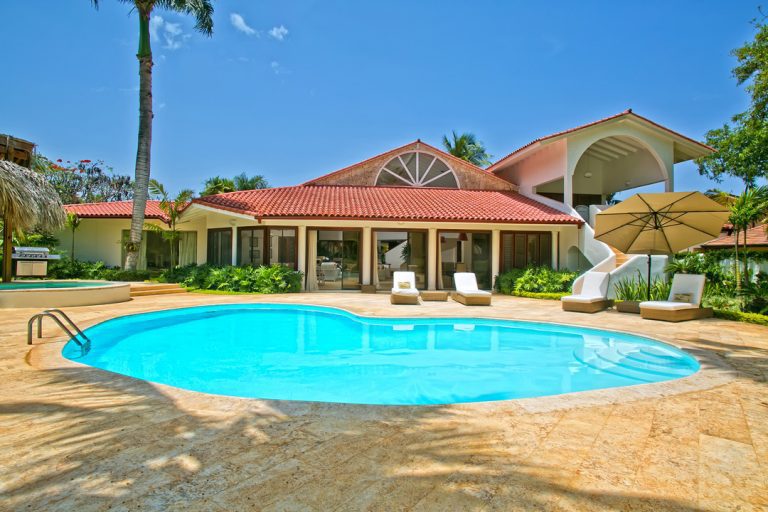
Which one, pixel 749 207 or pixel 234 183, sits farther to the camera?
pixel 234 183

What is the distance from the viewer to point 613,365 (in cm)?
709

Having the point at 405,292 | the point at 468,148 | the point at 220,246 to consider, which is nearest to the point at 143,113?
the point at 220,246

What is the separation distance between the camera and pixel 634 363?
23.4 ft

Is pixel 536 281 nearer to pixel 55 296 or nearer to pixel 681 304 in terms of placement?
pixel 681 304

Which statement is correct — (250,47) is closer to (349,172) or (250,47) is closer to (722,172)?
(349,172)

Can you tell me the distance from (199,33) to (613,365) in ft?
72.1

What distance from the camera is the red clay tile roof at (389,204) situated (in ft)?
54.7

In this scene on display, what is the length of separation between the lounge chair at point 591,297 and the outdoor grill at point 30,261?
19839mm

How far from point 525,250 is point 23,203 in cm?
1940

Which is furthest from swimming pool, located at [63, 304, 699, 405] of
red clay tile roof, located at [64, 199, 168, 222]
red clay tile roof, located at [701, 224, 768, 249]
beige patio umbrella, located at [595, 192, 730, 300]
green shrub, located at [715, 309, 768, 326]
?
red clay tile roof, located at [701, 224, 768, 249]

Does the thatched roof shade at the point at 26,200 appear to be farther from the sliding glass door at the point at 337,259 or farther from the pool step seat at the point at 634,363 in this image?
the pool step seat at the point at 634,363

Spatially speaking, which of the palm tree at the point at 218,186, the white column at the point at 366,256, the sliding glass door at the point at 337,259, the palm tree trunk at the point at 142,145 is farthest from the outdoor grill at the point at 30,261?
the palm tree at the point at 218,186

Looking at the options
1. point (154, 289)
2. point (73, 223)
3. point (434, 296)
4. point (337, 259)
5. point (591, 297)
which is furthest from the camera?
point (73, 223)

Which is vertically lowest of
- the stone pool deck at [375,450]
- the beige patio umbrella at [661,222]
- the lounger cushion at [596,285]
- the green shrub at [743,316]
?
the stone pool deck at [375,450]
